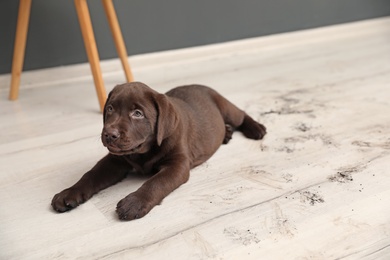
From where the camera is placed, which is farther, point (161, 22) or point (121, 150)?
point (161, 22)

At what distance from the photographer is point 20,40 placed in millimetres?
2426

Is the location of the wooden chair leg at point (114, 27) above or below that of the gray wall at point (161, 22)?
above

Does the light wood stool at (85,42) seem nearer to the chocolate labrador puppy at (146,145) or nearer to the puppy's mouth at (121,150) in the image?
the chocolate labrador puppy at (146,145)

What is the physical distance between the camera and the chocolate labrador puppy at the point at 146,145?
4.59ft

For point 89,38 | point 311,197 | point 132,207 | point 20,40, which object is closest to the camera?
point 132,207

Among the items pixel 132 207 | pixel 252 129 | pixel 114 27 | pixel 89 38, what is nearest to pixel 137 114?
pixel 132 207

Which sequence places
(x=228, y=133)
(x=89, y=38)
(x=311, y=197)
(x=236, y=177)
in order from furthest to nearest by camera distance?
(x=89, y=38)
(x=228, y=133)
(x=236, y=177)
(x=311, y=197)

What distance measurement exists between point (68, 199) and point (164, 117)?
1.15 feet

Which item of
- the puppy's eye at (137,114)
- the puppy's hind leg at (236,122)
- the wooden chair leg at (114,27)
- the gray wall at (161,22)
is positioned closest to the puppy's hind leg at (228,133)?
the puppy's hind leg at (236,122)

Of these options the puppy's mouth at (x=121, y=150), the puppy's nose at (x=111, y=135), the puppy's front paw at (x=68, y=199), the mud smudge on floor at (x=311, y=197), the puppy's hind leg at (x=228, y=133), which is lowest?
the puppy's hind leg at (x=228, y=133)

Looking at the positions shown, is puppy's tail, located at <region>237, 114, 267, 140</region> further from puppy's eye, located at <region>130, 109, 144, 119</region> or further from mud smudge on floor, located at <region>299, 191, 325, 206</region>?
puppy's eye, located at <region>130, 109, 144, 119</region>

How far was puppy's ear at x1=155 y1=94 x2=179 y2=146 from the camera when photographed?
1473 millimetres

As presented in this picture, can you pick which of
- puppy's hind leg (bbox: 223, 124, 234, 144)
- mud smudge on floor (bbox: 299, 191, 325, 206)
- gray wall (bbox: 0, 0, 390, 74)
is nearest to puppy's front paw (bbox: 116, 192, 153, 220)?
mud smudge on floor (bbox: 299, 191, 325, 206)

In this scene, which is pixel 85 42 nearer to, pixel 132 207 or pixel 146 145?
pixel 146 145
